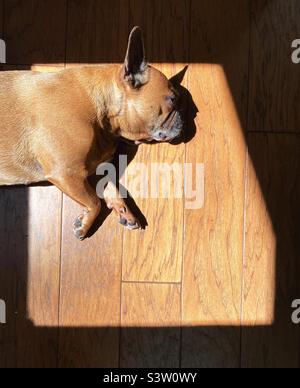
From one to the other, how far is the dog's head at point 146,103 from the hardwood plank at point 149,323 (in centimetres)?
65

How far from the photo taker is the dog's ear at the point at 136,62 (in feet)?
5.66

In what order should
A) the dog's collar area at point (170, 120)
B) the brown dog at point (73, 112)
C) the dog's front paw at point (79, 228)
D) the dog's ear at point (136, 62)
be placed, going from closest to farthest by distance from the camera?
the dog's ear at point (136, 62) → the brown dog at point (73, 112) → the dog's collar area at point (170, 120) → the dog's front paw at point (79, 228)

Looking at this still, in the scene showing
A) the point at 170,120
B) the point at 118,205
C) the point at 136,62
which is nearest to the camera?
the point at 136,62

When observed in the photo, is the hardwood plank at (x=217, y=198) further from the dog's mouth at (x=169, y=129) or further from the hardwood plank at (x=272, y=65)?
the dog's mouth at (x=169, y=129)

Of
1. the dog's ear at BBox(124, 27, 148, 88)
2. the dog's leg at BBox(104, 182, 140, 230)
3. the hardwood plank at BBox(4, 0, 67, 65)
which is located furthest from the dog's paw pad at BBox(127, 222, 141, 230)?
the hardwood plank at BBox(4, 0, 67, 65)

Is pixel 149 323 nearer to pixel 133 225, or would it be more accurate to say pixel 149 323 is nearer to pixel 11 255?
pixel 133 225

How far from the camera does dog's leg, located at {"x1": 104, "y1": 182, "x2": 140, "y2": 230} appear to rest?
2.10 meters

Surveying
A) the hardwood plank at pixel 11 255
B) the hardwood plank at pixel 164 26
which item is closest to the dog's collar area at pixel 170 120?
the hardwood plank at pixel 164 26

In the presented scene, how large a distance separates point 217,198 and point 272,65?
1.95 feet

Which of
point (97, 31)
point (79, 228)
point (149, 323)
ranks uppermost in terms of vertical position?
point (97, 31)

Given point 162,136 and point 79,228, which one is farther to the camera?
point 79,228

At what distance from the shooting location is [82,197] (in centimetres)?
195

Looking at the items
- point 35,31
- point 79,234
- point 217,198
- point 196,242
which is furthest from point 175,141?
point 35,31

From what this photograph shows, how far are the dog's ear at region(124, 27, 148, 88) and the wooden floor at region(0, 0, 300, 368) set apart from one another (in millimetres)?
338
